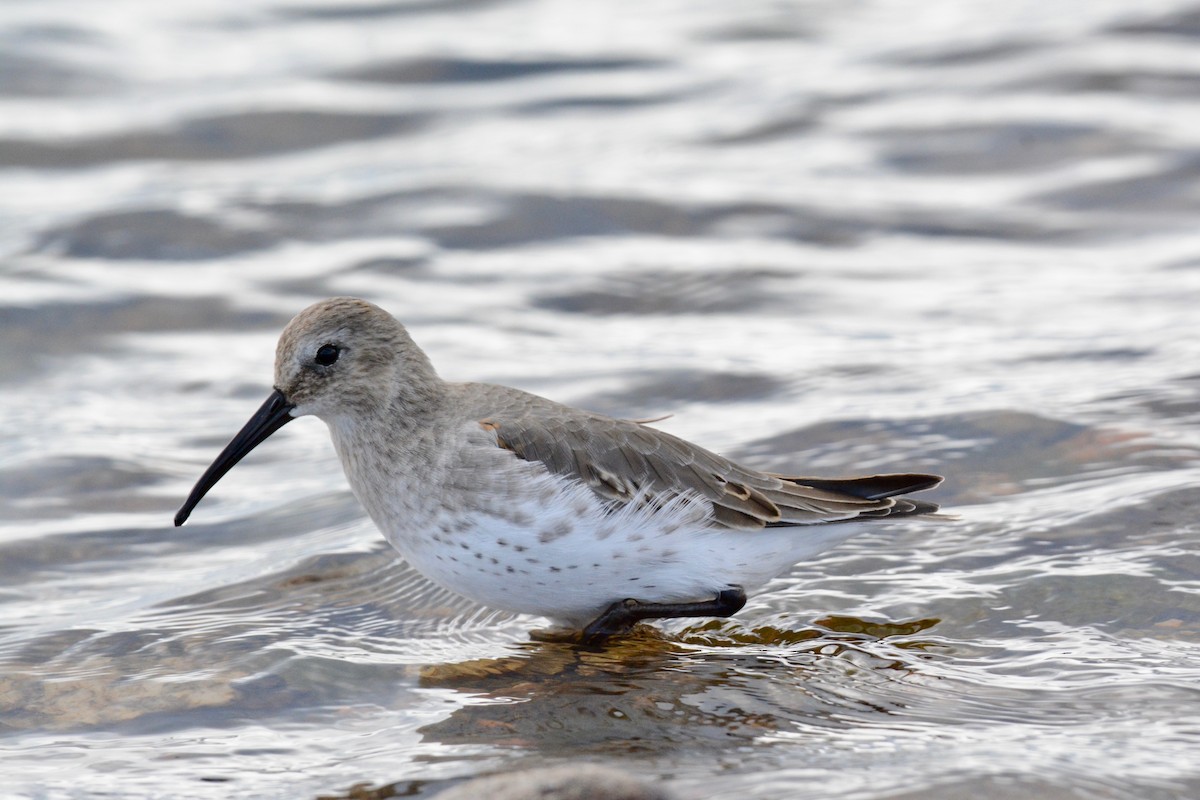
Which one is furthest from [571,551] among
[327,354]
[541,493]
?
[327,354]

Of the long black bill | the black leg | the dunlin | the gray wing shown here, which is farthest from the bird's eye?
the black leg

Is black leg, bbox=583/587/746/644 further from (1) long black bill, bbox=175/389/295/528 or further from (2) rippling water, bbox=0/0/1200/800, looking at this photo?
(1) long black bill, bbox=175/389/295/528

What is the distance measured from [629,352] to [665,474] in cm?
395

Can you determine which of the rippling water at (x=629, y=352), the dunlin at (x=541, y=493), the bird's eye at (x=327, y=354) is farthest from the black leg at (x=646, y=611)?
the bird's eye at (x=327, y=354)

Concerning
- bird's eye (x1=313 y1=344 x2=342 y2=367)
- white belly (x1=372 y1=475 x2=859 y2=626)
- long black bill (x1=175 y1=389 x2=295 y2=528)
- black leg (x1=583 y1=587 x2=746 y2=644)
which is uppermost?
bird's eye (x1=313 y1=344 x2=342 y2=367)

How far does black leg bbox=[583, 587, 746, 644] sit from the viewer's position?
5.55 meters

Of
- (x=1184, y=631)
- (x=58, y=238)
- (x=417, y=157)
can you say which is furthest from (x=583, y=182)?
(x=1184, y=631)

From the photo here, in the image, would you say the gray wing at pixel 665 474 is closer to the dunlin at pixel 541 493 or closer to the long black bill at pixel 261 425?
the dunlin at pixel 541 493

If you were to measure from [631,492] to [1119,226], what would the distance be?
7169 mm

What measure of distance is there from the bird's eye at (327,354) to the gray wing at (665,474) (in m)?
0.59

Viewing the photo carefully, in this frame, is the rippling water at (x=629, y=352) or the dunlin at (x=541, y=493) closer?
the rippling water at (x=629, y=352)

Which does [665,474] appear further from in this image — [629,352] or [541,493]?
[629,352]

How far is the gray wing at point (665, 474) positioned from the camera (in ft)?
18.4

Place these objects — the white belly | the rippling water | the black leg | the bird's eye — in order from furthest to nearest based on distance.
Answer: the bird's eye
the black leg
the white belly
the rippling water
